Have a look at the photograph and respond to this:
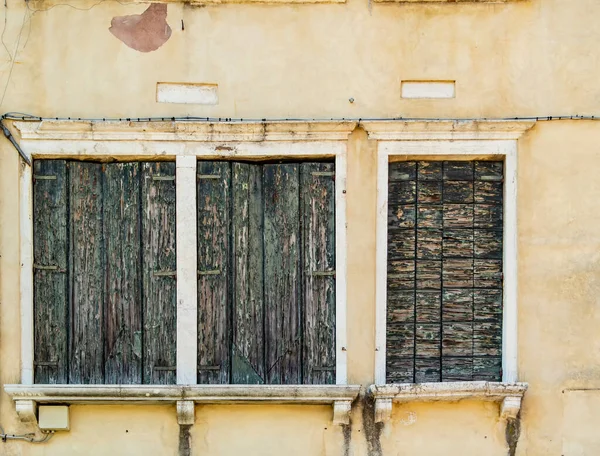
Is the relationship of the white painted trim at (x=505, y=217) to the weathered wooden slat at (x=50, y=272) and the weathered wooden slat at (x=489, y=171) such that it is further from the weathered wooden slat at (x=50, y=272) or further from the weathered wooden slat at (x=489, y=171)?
the weathered wooden slat at (x=50, y=272)

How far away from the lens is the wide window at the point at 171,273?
26.9 ft

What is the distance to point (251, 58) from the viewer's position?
8.22 metres

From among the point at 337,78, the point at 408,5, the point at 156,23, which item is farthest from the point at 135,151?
the point at 408,5

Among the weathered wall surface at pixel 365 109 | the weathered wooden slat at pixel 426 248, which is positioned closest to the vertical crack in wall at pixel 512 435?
the weathered wall surface at pixel 365 109

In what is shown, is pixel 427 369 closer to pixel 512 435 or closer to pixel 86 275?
pixel 512 435

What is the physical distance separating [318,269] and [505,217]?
1.70 m

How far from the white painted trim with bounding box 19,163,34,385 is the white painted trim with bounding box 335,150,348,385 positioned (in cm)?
264

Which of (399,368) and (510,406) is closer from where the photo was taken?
(510,406)

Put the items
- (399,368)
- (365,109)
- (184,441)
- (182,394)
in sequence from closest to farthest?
(182,394) → (184,441) → (365,109) → (399,368)

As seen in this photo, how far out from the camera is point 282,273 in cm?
827

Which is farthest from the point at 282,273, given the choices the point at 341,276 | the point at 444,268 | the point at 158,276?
the point at 444,268

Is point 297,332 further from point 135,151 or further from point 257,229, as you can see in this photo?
point 135,151

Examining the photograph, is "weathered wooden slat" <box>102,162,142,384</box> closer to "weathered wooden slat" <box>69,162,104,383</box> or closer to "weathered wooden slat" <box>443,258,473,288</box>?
"weathered wooden slat" <box>69,162,104,383</box>

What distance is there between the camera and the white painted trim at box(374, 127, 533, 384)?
8172mm
